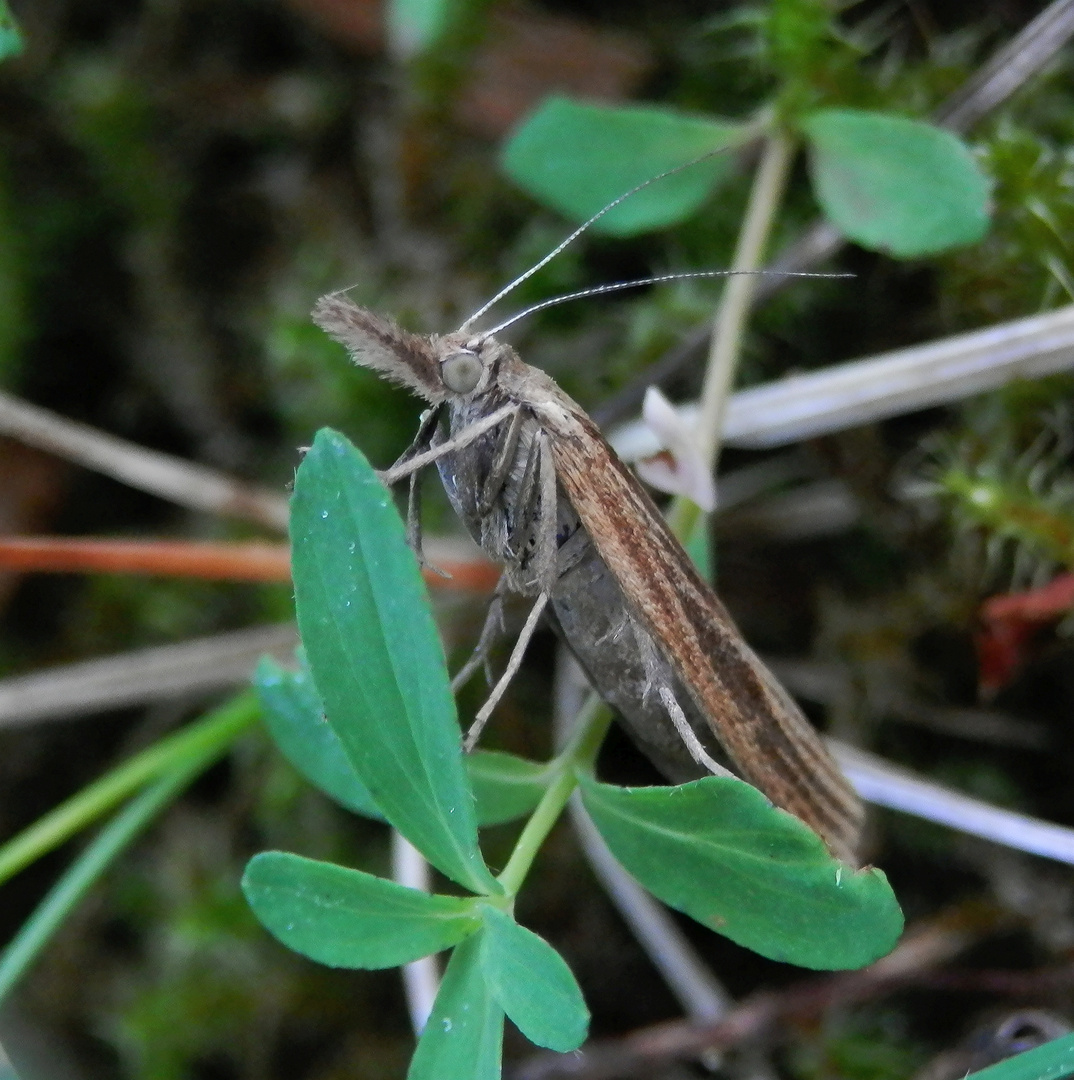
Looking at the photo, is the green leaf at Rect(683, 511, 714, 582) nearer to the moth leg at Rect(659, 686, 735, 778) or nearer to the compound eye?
the moth leg at Rect(659, 686, 735, 778)

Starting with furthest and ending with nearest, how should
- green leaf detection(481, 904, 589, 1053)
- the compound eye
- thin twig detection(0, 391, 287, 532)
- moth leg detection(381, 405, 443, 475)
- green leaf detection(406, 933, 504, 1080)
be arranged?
thin twig detection(0, 391, 287, 532) < moth leg detection(381, 405, 443, 475) < the compound eye < green leaf detection(406, 933, 504, 1080) < green leaf detection(481, 904, 589, 1053)

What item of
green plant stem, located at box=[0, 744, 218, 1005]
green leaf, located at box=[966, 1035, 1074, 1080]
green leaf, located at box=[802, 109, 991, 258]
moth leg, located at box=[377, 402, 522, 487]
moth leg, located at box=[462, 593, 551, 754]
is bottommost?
green leaf, located at box=[966, 1035, 1074, 1080]

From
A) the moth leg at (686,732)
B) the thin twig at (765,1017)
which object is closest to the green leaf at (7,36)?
the moth leg at (686,732)

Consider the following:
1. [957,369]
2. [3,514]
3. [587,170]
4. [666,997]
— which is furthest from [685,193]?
[3,514]

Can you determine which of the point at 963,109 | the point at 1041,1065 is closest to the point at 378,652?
the point at 1041,1065

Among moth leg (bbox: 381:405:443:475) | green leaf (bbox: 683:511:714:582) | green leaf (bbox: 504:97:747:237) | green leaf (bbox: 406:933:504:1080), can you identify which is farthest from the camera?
green leaf (bbox: 504:97:747:237)

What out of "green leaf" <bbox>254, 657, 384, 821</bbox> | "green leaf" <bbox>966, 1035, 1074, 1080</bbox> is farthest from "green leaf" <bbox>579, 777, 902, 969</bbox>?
"green leaf" <bbox>254, 657, 384, 821</bbox>

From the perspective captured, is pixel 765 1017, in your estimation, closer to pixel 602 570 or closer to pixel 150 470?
pixel 602 570
